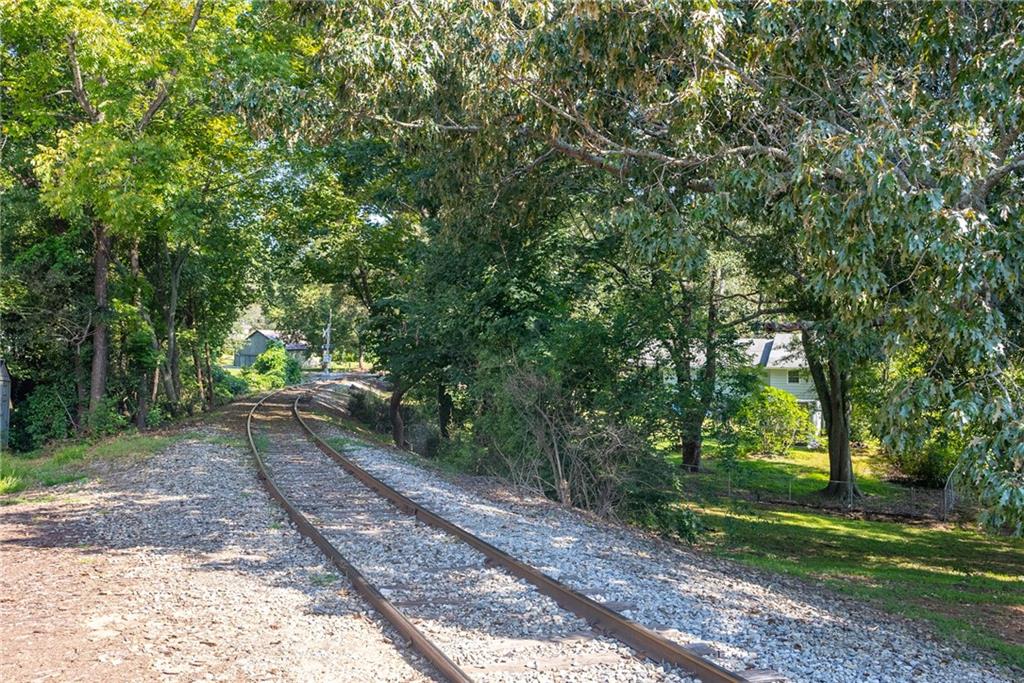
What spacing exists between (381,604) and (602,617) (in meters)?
1.86

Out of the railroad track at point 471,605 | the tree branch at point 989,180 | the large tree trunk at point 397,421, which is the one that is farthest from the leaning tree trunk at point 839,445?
the tree branch at point 989,180

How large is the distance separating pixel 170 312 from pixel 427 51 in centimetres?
1890

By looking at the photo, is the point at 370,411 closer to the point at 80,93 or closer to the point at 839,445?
the point at 839,445

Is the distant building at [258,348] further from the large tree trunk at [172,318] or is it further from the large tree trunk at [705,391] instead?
the large tree trunk at [705,391]

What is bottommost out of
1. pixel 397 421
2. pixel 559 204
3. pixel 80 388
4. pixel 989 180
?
pixel 397 421

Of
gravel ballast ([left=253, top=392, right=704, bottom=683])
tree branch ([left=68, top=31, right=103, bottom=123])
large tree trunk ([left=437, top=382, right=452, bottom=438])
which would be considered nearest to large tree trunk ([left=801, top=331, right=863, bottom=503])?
large tree trunk ([left=437, top=382, right=452, bottom=438])

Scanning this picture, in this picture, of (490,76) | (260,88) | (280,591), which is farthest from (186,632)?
(260,88)

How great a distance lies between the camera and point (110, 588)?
7984mm

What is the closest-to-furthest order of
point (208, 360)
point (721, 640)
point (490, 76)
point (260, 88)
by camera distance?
point (721, 640) → point (490, 76) → point (260, 88) → point (208, 360)

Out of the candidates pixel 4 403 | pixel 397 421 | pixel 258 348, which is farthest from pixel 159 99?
pixel 258 348

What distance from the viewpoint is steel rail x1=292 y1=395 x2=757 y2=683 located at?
5.69 meters

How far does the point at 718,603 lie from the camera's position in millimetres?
7867

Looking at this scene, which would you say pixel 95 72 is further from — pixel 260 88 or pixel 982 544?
pixel 982 544

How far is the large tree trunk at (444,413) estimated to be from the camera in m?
24.0
